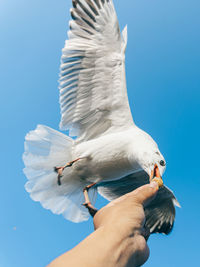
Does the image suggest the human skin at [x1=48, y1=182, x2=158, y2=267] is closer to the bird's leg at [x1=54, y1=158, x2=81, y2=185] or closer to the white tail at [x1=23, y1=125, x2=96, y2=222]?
the bird's leg at [x1=54, y1=158, x2=81, y2=185]

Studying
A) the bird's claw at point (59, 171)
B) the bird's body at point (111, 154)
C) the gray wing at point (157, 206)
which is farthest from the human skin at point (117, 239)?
the gray wing at point (157, 206)

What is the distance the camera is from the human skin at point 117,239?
632 millimetres

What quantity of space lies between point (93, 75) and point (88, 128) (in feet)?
1.96

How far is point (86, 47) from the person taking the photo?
2783mm

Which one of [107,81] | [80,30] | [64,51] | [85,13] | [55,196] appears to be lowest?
[55,196]

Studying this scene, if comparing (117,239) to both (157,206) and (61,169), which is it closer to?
(61,169)

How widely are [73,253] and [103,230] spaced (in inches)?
6.1

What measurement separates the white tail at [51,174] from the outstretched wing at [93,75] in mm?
219

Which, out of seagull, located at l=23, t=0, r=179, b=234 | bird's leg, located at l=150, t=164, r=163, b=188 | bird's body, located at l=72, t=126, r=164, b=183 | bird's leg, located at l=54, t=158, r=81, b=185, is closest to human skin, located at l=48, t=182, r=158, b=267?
bird's leg, located at l=150, t=164, r=163, b=188

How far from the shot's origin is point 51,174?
2.89 meters

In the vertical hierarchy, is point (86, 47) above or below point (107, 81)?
above

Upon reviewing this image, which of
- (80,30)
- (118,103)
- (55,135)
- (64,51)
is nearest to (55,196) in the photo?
(55,135)

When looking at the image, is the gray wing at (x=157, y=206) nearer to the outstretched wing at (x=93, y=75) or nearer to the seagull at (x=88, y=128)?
the seagull at (x=88, y=128)

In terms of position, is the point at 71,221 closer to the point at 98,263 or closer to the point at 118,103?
the point at 118,103
